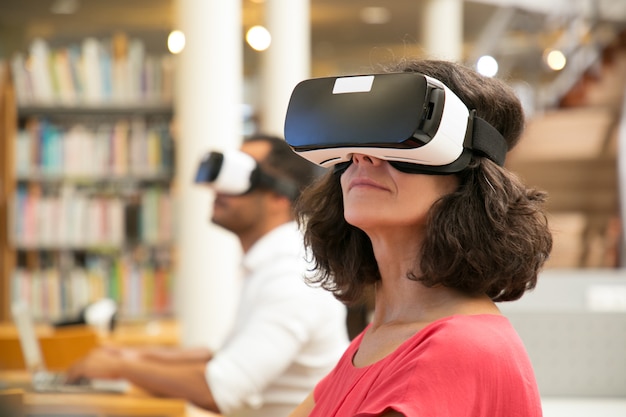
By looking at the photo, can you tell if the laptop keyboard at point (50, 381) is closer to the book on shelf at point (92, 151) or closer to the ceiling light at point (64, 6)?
the book on shelf at point (92, 151)

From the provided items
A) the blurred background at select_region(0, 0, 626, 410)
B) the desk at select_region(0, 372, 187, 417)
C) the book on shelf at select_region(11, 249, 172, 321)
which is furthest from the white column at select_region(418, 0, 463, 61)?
the desk at select_region(0, 372, 187, 417)

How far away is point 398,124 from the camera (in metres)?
1.19

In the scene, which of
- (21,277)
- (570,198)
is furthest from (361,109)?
(570,198)

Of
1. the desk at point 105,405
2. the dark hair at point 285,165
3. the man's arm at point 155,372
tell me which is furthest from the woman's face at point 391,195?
the dark hair at point 285,165

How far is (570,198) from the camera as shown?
9836 millimetres

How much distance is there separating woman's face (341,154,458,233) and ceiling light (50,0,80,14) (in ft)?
28.5

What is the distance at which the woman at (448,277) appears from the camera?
1.11 meters

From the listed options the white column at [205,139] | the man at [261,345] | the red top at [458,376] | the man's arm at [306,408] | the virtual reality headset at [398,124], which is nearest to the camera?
the red top at [458,376]

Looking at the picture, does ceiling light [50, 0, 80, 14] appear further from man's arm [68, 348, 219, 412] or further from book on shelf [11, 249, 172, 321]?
man's arm [68, 348, 219, 412]

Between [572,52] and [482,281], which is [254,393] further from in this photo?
[572,52]

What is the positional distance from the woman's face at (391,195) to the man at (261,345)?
105 centimetres

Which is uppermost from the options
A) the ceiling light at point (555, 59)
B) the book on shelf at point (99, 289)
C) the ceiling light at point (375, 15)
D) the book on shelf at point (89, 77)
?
the ceiling light at point (375, 15)

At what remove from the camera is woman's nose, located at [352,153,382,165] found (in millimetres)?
1253

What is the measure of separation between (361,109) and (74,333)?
8.68 feet
